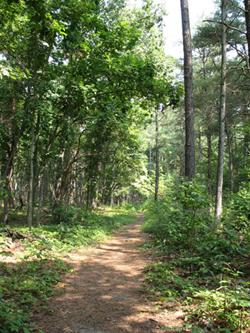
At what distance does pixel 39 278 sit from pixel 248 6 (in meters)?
6.30

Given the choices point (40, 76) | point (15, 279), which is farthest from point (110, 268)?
point (40, 76)

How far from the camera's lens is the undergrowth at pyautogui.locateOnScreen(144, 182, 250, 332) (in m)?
4.15

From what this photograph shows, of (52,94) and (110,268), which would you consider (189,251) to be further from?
(52,94)

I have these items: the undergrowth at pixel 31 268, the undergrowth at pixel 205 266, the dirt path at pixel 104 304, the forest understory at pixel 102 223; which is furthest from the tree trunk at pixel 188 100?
the undergrowth at pixel 31 268

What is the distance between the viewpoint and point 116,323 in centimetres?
427

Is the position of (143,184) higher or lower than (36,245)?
higher

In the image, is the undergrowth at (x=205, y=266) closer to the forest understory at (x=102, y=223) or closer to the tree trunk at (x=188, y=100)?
the forest understory at (x=102, y=223)

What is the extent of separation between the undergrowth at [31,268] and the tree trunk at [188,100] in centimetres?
420

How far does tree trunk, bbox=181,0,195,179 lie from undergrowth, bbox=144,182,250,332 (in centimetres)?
142

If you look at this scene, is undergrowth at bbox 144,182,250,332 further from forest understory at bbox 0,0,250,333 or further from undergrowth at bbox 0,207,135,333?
undergrowth at bbox 0,207,135,333

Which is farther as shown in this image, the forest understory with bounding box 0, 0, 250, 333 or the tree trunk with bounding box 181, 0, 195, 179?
the tree trunk with bounding box 181, 0, 195, 179

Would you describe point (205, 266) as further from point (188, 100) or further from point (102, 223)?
point (102, 223)

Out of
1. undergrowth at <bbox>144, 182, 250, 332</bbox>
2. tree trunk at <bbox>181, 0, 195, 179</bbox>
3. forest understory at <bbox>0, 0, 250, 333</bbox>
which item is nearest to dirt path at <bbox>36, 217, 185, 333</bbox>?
forest understory at <bbox>0, 0, 250, 333</bbox>

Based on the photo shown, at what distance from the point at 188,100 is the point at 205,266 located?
5816mm
